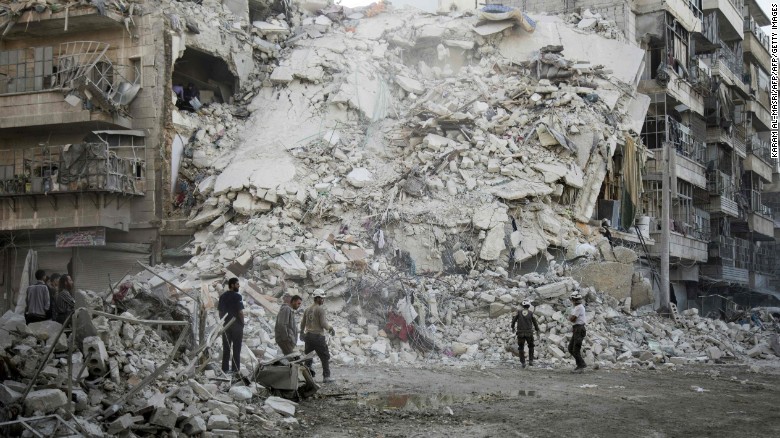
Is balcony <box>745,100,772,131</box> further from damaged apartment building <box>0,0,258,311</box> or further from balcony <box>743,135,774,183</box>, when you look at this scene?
damaged apartment building <box>0,0,258,311</box>

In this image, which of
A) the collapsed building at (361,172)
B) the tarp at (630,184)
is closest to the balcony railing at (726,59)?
the collapsed building at (361,172)

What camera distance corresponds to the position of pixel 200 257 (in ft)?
58.3

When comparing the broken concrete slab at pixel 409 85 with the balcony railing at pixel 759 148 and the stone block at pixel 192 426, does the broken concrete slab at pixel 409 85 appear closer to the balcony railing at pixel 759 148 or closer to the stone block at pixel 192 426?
the stone block at pixel 192 426

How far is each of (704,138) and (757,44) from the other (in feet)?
32.0

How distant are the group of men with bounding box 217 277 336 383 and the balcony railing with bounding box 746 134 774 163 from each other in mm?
32444

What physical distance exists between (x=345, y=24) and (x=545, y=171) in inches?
419

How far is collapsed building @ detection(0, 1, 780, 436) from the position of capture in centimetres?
1555

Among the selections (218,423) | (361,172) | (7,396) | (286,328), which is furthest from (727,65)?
(7,396)

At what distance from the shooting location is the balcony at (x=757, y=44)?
3682 cm

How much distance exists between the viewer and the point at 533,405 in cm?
845

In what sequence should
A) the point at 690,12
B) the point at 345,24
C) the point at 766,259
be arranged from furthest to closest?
the point at 766,259, the point at 690,12, the point at 345,24

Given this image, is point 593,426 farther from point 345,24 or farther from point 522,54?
point 345,24

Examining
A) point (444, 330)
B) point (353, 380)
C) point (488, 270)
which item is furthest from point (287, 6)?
point (353, 380)

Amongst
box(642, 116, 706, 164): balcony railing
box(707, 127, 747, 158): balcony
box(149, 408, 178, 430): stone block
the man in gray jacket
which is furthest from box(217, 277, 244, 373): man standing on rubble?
box(707, 127, 747, 158): balcony
